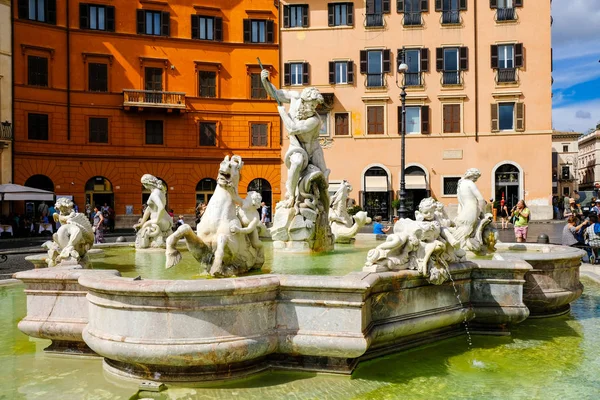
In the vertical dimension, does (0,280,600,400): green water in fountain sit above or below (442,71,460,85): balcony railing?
below

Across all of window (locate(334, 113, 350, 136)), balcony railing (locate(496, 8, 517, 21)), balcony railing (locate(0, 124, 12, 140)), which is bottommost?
balcony railing (locate(0, 124, 12, 140))

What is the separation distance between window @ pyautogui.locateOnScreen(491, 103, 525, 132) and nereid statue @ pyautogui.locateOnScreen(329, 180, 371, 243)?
24.2 metres

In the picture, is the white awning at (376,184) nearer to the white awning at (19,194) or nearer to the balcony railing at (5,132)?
the white awning at (19,194)

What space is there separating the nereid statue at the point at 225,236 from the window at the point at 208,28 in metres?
28.6

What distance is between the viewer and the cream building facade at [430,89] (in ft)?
105

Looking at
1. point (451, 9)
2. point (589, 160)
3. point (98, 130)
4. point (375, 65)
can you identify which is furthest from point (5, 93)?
point (589, 160)

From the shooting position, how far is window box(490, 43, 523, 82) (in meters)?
Result: 31.8

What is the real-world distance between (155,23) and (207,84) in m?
4.56

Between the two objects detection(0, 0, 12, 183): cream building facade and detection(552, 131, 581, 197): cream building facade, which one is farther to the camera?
detection(552, 131, 581, 197): cream building facade

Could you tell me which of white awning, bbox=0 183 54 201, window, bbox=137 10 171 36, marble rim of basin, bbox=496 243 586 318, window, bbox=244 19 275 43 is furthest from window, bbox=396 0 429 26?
marble rim of basin, bbox=496 243 586 318

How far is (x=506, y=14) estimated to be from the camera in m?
32.0

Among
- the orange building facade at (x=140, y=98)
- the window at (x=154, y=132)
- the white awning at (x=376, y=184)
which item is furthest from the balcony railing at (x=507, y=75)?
the window at (x=154, y=132)

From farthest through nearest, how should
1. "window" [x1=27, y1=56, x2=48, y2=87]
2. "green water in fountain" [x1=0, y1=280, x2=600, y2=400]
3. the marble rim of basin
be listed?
"window" [x1=27, y1=56, x2=48, y2=87], the marble rim of basin, "green water in fountain" [x1=0, y1=280, x2=600, y2=400]

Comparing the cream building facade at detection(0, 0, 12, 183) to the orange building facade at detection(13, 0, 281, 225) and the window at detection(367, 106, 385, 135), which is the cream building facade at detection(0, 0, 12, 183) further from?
the window at detection(367, 106, 385, 135)
